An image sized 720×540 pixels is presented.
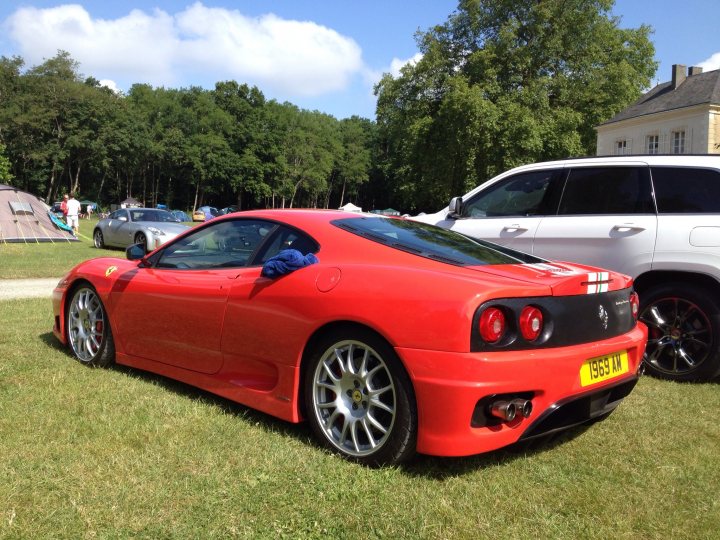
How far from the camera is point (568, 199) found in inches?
223

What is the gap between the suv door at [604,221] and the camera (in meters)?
5.07

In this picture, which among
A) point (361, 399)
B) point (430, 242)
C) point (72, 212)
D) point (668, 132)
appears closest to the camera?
point (361, 399)

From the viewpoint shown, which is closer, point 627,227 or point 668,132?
point 627,227

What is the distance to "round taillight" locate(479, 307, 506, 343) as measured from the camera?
274 centimetres

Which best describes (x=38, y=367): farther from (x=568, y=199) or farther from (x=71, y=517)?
(x=568, y=199)

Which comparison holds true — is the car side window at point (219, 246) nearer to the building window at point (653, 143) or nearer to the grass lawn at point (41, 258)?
the grass lawn at point (41, 258)

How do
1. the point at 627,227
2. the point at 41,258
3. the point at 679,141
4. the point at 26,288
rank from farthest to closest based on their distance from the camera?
1. the point at 679,141
2. the point at 41,258
3. the point at 26,288
4. the point at 627,227

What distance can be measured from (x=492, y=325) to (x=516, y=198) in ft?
11.6

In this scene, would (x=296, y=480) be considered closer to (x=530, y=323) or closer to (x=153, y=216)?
(x=530, y=323)

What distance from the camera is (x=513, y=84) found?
134 feet

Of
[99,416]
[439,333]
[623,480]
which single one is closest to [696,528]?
[623,480]

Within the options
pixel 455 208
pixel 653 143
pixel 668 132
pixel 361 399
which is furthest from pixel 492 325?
pixel 653 143

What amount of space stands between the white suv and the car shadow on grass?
1.67 m

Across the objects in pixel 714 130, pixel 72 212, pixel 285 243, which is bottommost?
pixel 285 243
